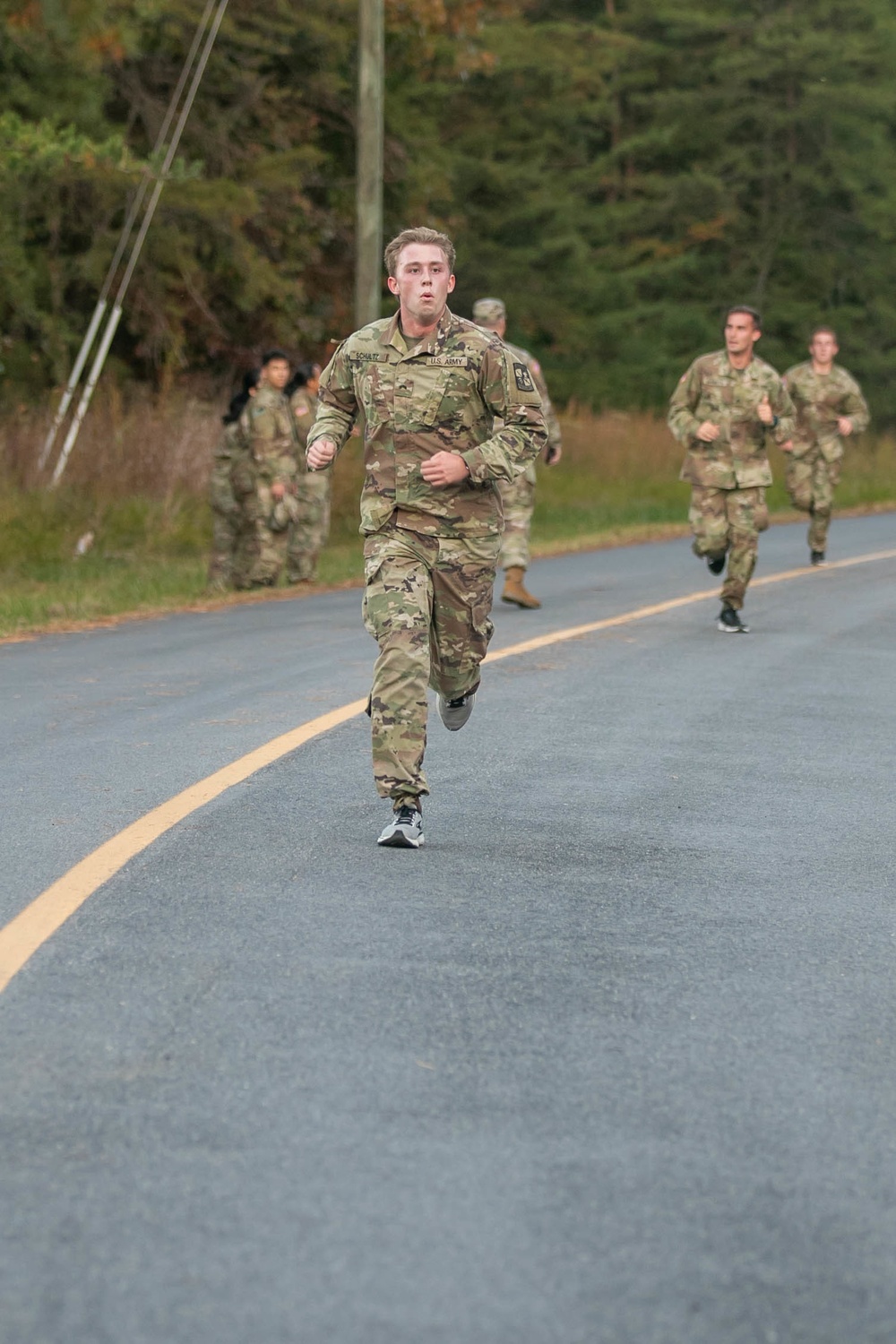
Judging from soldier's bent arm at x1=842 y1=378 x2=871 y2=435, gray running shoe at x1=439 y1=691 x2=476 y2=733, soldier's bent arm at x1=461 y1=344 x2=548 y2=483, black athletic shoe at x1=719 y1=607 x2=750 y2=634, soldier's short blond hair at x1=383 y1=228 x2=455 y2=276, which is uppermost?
soldier's short blond hair at x1=383 y1=228 x2=455 y2=276

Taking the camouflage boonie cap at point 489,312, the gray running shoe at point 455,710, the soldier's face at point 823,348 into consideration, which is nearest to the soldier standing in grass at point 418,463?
the gray running shoe at point 455,710

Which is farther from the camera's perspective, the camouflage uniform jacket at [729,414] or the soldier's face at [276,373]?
the soldier's face at [276,373]

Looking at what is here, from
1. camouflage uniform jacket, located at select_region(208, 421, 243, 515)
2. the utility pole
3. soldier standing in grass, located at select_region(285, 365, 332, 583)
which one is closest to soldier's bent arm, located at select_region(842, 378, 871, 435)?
soldier standing in grass, located at select_region(285, 365, 332, 583)

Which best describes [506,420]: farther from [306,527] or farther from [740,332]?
[306,527]

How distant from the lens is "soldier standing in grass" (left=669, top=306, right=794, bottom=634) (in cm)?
1346

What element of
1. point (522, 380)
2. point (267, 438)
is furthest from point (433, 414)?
point (267, 438)

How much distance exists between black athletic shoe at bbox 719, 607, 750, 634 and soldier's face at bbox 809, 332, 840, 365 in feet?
18.6

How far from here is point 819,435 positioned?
19562 mm

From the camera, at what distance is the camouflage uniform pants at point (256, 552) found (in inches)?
646

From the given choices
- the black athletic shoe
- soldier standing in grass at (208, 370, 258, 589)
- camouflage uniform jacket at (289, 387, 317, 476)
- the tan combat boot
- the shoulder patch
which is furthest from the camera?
camouflage uniform jacket at (289, 387, 317, 476)

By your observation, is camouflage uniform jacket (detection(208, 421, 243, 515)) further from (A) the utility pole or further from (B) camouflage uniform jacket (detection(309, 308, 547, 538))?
(B) camouflage uniform jacket (detection(309, 308, 547, 538))

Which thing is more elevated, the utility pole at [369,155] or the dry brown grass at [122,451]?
the utility pole at [369,155]

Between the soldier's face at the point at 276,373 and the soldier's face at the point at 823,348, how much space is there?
530 centimetres

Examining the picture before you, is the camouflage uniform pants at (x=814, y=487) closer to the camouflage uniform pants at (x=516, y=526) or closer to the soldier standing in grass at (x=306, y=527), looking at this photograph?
the soldier standing in grass at (x=306, y=527)
